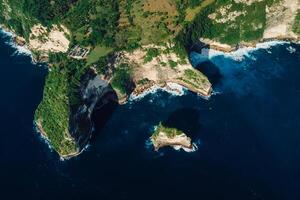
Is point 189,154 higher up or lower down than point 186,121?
lower down

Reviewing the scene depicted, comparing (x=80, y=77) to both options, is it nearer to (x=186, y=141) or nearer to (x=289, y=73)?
(x=186, y=141)

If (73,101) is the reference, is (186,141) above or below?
below

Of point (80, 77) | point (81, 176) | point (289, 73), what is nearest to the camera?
point (81, 176)

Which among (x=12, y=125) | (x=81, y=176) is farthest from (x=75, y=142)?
(x=12, y=125)

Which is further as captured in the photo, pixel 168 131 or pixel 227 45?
pixel 227 45

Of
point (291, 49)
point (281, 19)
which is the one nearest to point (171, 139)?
point (291, 49)

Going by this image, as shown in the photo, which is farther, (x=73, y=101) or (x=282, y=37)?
(x=282, y=37)

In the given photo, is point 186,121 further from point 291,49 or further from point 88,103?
point 291,49

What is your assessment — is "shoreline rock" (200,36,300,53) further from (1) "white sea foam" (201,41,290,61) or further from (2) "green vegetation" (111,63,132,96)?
(2) "green vegetation" (111,63,132,96)
